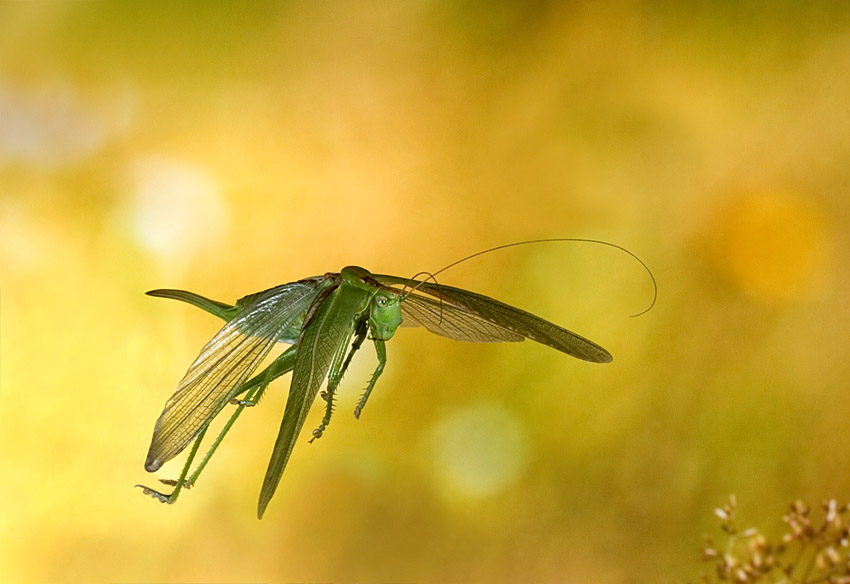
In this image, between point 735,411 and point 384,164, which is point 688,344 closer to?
point 735,411

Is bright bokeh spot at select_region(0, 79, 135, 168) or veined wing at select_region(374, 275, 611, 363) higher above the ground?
veined wing at select_region(374, 275, 611, 363)

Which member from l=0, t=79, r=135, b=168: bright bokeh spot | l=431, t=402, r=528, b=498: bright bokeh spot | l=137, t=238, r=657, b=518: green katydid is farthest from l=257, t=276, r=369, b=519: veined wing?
l=0, t=79, r=135, b=168: bright bokeh spot

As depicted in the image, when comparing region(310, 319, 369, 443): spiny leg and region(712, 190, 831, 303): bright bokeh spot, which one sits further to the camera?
region(712, 190, 831, 303): bright bokeh spot

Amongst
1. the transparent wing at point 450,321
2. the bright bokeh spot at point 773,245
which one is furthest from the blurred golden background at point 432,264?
the transparent wing at point 450,321

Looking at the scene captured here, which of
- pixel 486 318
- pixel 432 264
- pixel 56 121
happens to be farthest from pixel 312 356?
pixel 56 121

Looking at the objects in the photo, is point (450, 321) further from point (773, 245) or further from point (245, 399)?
point (773, 245)

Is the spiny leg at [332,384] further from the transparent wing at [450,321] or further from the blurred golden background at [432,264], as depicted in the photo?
the blurred golden background at [432,264]

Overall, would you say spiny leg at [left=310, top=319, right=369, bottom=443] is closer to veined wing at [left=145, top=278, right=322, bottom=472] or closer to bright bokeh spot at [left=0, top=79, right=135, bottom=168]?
veined wing at [left=145, top=278, right=322, bottom=472]

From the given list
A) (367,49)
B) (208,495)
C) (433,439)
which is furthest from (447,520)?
(367,49)
